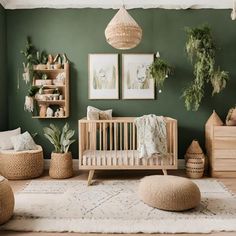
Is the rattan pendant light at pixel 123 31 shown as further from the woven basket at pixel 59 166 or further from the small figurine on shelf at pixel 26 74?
the woven basket at pixel 59 166

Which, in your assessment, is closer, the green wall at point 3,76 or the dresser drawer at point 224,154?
the dresser drawer at point 224,154

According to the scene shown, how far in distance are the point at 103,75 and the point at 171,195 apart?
248 cm

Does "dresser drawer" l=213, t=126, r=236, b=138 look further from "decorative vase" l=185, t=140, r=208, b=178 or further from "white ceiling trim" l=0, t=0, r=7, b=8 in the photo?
"white ceiling trim" l=0, t=0, r=7, b=8

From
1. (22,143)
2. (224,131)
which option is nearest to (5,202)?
(22,143)

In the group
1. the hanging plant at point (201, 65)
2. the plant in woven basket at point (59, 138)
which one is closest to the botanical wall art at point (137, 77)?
the hanging plant at point (201, 65)

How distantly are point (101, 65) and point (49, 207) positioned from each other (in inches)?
96.0

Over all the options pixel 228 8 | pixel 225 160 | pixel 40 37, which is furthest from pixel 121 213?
pixel 228 8

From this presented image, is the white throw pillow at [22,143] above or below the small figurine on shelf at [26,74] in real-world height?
below

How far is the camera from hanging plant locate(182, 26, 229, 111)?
4328mm

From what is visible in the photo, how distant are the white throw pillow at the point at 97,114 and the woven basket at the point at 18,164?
90 cm

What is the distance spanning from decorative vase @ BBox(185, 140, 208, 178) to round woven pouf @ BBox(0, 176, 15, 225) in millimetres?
2504

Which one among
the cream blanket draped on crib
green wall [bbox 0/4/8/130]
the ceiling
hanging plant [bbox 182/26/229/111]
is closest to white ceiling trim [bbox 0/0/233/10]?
the ceiling

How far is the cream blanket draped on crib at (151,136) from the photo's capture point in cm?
388

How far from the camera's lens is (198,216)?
2797 mm
